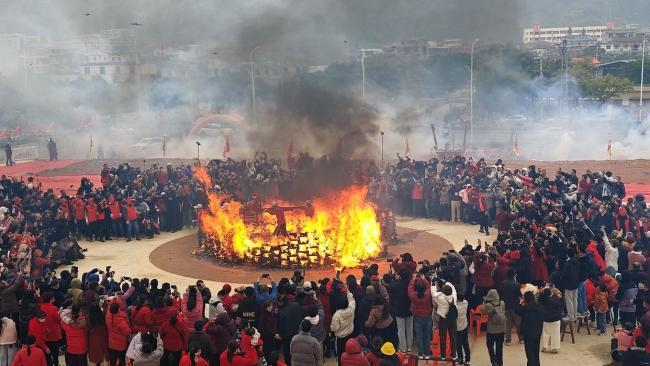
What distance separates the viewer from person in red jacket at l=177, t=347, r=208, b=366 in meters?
10.5

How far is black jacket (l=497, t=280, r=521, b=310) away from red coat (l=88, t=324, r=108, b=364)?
23.7 ft

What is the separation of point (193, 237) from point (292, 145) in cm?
1026

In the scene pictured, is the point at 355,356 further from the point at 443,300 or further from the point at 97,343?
the point at 97,343

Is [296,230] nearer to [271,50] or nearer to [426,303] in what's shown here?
[426,303]

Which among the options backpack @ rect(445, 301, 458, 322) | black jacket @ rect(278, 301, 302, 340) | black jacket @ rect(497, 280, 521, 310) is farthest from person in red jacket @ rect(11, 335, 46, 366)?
black jacket @ rect(497, 280, 521, 310)

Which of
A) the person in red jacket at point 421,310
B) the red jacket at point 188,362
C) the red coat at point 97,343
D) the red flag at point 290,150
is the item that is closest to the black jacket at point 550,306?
the person in red jacket at point 421,310

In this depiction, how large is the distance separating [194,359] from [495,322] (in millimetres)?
5326

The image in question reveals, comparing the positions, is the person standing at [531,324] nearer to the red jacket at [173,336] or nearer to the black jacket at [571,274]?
the black jacket at [571,274]

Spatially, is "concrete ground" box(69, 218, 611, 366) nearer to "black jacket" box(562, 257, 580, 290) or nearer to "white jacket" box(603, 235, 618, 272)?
"black jacket" box(562, 257, 580, 290)

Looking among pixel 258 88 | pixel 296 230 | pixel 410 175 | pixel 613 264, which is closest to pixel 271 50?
pixel 258 88

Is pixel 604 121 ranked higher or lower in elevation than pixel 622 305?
higher

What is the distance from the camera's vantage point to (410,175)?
2844cm

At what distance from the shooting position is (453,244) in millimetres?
23156

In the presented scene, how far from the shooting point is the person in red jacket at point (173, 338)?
12008 millimetres
